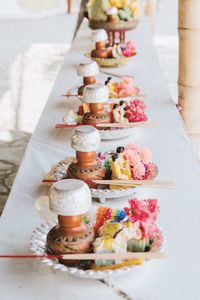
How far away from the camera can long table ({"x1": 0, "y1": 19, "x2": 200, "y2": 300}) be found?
812 millimetres

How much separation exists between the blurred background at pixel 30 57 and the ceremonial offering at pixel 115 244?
5.04ft

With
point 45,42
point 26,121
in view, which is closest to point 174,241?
point 26,121

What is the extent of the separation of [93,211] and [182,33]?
1061 mm

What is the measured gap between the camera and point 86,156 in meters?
1.06

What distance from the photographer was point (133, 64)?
2.21m

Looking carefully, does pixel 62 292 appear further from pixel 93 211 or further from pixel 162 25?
pixel 162 25

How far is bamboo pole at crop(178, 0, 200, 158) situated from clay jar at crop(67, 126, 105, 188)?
2.94 ft

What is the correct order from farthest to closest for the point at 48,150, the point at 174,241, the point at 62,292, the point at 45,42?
the point at 45,42, the point at 48,150, the point at 174,241, the point at 62,292

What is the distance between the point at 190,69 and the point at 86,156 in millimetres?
967

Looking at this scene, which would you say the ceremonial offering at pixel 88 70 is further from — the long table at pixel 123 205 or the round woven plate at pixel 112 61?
the round woven plate at pixel 112 61

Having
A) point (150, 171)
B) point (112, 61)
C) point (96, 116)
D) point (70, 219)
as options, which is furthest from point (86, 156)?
point (112, 61)

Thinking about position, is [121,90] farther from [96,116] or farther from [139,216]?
[139,216]

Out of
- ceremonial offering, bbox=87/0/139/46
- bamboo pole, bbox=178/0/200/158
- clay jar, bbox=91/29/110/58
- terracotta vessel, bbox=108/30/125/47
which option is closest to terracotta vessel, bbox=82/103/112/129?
bamboo pole, bbox=178/0/200/158

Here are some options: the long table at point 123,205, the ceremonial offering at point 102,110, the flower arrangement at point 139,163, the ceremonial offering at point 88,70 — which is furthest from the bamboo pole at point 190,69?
the flower arrangement at point 139,163
